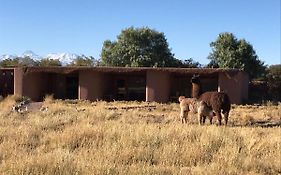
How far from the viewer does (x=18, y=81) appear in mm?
34500

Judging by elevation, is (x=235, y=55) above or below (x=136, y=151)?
above

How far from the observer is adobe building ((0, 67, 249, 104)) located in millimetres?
32406

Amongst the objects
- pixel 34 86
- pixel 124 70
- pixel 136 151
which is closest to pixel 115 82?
pixel 124 70

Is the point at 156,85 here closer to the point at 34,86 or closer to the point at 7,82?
the point at 34,86

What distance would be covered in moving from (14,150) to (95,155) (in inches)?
77.3

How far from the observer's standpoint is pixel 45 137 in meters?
13.0

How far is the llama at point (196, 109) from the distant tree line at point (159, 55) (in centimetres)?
2946

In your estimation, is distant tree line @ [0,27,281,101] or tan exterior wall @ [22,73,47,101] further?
distant tree line @ [0,27,281,101]

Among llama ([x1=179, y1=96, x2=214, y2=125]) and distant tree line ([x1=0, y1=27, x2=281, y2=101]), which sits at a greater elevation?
distant tree line ([x1=0, y1=27, x2=281, y2=101])

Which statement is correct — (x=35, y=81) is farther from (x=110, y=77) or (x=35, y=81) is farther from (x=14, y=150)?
(x=14, y=150)

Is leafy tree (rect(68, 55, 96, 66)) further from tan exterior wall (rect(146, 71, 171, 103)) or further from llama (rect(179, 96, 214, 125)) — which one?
llama (rect(179, 96, 214, 125))

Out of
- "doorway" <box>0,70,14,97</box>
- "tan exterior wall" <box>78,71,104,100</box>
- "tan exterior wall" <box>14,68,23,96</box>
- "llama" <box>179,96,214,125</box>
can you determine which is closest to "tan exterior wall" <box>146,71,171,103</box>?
"tan exterior wall" <box>78,71,104,100</box>

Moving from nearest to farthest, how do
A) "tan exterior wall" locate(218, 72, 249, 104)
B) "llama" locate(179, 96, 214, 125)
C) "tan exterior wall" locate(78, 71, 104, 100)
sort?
"llama" locate(179, 96, 214, 125) < "tan exterior wall" locate(218, 72, 249, 104) < "tan exterior wall" locate(78, 71, 104, 100)

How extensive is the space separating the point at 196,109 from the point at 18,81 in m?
18.9
